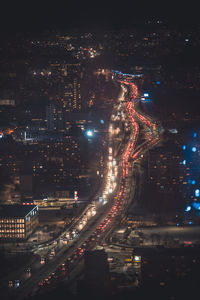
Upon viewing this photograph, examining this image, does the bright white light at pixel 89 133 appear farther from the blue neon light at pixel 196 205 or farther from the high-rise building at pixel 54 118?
the blue neon light at pixel 196 205

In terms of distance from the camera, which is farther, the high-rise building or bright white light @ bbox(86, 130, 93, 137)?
the high-rise building

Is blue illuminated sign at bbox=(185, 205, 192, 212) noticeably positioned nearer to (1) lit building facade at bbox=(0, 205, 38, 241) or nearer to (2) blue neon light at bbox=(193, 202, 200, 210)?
(2) blue neon light at bbox=(193, 202, 200, 210)

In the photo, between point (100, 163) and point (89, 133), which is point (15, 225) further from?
point (89, 133)

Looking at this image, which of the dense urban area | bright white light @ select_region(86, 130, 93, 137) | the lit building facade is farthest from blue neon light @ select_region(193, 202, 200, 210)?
bright white light @ select_region(86, 130, 93, 137)

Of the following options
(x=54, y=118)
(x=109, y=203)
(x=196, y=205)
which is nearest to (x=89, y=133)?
(x=54, y=118)

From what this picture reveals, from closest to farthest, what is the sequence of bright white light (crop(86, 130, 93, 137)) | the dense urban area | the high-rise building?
the dense urban area < bright white light (crop(86, 130, 93, 137)) < the high-rise building

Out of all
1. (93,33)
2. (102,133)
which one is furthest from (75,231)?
(93,33)
